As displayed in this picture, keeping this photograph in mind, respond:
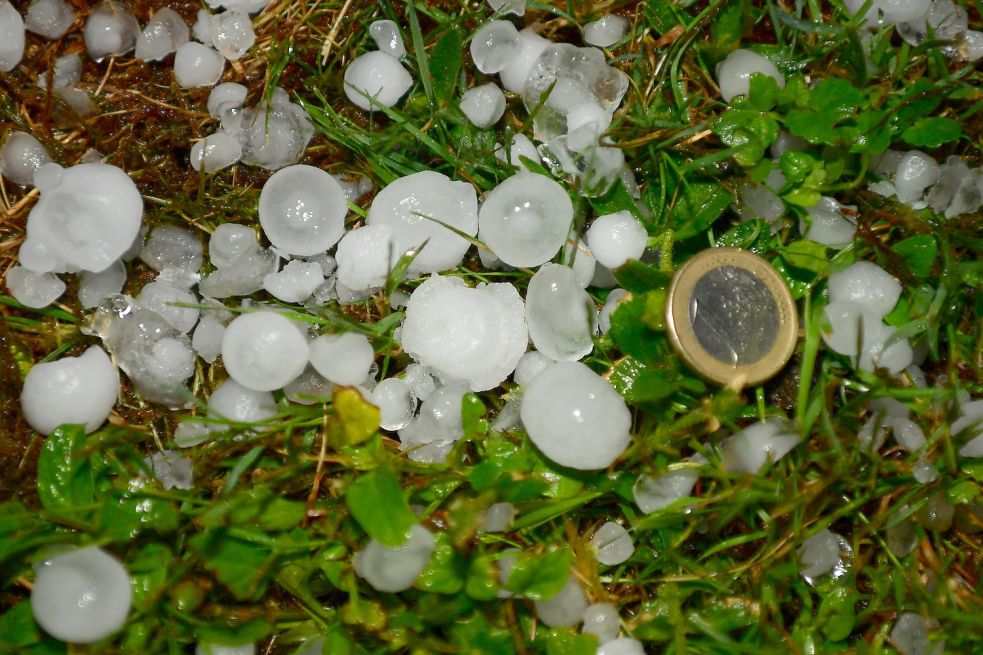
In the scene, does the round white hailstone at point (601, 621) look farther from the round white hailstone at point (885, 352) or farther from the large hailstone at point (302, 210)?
the large hailstone at point (302, 210)

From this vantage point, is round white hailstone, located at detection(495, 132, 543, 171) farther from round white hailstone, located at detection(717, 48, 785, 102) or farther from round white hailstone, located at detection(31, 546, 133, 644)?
round white hailstone, located at detection(31, 546, 133, 644)

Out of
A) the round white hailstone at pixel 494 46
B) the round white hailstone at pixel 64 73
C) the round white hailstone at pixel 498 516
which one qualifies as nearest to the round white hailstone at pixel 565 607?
the round white hailstone at pixel 498 516

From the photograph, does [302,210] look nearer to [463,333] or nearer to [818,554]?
[463,333]

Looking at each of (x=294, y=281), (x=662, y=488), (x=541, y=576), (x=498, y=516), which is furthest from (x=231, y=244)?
(x=662, y=488)

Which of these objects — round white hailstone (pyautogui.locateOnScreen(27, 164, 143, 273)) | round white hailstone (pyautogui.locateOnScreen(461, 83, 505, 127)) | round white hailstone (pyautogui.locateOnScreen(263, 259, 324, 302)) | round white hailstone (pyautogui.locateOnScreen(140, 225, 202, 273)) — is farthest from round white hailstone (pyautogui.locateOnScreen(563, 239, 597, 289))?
round white hailstone (pyautogui.locateOnScreen(27, 164, 143, 273))

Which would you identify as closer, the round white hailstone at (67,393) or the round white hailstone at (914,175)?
the round white hailstone at (67,393)

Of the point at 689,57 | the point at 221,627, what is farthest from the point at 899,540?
the point at 221,627
